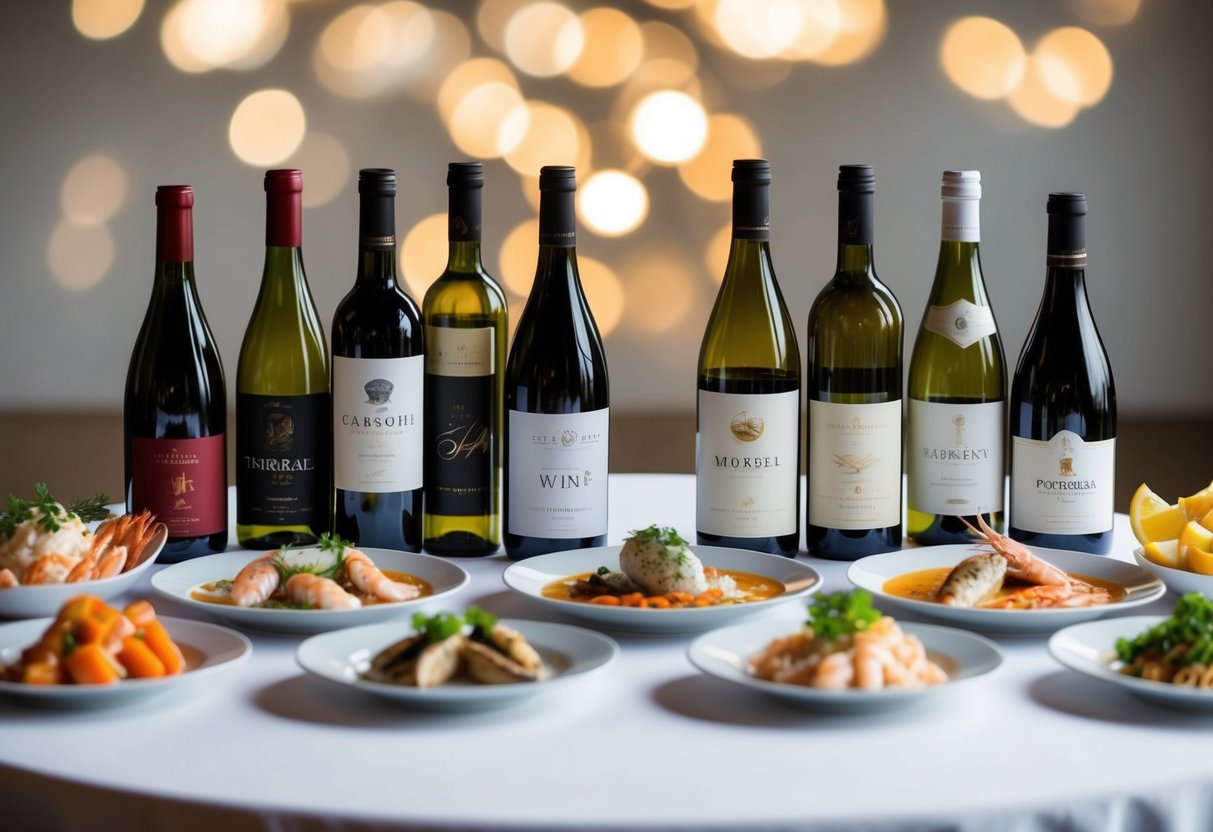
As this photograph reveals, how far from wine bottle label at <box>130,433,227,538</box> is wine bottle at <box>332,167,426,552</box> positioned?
0.14 m

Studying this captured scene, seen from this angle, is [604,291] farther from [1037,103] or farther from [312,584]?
[312,584]

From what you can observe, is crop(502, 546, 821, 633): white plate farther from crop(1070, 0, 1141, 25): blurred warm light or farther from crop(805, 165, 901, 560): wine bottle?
crop(1070, 0, 1141, 25): blurred warm light

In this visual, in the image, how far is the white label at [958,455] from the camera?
5.06ft

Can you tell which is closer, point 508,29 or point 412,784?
point 412,784

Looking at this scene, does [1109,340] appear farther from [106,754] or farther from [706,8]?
[106,754]

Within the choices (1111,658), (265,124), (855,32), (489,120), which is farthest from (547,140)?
(1111,658)

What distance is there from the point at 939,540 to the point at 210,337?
2.82 feet

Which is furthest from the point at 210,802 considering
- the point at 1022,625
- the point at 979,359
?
the point at 979,359

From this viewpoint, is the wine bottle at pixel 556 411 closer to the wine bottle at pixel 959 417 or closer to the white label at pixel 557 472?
the white label at pixel 557 472

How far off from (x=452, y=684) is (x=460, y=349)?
1.83 feet

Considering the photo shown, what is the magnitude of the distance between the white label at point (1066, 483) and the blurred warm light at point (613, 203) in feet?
6.64

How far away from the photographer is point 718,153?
344 centimetres

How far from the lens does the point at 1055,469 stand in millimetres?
1512

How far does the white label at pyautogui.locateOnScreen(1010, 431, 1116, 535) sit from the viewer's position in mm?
1509
